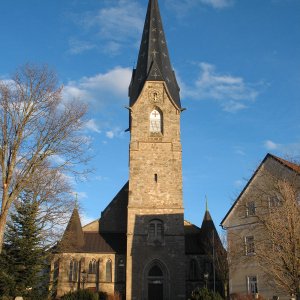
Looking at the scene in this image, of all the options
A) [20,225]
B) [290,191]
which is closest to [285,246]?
[290,191]

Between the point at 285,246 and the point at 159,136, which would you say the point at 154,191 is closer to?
the point at 159,136

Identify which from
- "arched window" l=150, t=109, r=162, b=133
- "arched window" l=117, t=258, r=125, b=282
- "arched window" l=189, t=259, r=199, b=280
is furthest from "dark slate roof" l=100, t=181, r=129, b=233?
"arched window" l=189, t=259, r=199, b=280

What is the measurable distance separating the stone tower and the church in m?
0.08

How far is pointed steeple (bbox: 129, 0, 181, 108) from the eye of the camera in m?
42.5

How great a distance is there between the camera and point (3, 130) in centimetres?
1741

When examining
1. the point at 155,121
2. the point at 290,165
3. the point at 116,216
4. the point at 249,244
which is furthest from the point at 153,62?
the point at 249,244

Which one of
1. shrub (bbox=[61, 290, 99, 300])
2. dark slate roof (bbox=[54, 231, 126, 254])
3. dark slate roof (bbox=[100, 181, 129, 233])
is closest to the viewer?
shrub (bbox=[61, 290, 99, 300])

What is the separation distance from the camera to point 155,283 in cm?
3584

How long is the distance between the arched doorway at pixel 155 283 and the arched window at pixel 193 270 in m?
3.08

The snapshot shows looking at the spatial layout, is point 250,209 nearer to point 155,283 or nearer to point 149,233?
point 149,233

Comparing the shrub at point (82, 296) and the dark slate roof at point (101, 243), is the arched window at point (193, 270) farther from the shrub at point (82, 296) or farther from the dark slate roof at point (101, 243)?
→ the shrub at point (82, 296)

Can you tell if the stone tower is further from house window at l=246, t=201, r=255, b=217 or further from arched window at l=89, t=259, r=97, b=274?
house window at l=246, t=201, r=255, b=217

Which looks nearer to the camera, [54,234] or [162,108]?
[54,234]

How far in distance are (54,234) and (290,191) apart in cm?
1144
